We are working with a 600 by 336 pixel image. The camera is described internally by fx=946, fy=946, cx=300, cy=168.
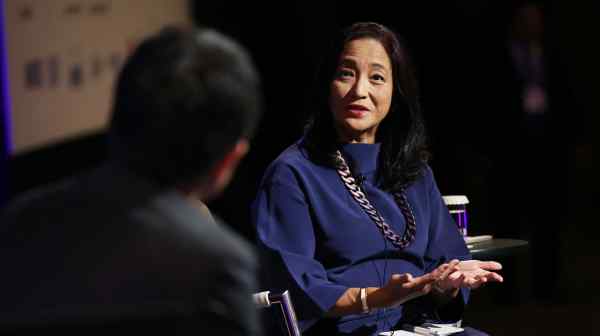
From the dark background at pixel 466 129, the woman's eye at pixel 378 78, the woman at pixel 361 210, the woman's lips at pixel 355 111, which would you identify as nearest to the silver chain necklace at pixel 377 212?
the woman at pixel 361 210

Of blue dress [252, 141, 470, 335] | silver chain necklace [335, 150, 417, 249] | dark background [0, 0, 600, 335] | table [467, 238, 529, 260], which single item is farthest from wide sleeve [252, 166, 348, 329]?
dark background [0, 0, 600, 335]

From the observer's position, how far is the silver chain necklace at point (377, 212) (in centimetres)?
237

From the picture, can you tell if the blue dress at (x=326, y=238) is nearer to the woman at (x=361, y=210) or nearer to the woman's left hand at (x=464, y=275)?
the woman at (x=361, y=210)

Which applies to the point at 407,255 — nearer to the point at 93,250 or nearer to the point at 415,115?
the point at 415,115

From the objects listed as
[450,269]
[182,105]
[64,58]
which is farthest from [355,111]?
[64,58]

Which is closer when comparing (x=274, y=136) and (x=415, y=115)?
(x=415, y=115)

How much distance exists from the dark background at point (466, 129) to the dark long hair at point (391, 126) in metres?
2.16

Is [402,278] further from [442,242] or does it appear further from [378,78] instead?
[378,78]

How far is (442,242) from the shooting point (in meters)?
2.51

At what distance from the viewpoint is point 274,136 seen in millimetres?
5773

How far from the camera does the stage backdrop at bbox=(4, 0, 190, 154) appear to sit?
4391 mm

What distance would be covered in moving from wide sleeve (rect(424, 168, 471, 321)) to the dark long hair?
9 centimetres

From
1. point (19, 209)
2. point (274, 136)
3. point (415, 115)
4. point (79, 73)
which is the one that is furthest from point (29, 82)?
point (19, 209)

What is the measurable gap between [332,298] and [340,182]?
0.34 metres
